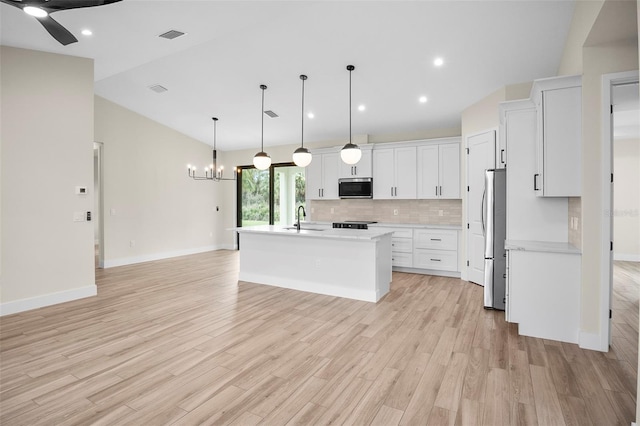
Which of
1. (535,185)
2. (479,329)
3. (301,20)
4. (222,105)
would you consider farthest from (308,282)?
(222,105)

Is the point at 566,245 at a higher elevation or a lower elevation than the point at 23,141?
lower

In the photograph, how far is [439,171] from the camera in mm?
5836

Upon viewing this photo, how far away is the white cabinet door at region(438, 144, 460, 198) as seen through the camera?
569 cm

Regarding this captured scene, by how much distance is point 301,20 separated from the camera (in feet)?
12.2

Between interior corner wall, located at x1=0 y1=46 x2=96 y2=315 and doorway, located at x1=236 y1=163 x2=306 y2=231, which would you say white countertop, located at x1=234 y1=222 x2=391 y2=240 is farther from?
doorway, located at x1=236 y1=163 x2=306 y2=231

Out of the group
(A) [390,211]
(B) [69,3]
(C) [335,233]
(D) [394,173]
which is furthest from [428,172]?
(B) [69,3]

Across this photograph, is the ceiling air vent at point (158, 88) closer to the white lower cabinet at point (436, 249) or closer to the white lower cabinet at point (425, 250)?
the white lower cabinet at point (425, 250)

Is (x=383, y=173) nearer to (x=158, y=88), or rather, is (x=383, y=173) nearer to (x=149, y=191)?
(x=158, y=88)

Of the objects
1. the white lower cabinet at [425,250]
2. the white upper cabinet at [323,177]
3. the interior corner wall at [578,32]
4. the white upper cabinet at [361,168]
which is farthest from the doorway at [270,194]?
the interior corner wall at [578,32]

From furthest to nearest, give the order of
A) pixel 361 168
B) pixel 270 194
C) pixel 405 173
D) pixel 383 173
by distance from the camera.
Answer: pixel 270 194, pixel 361 168, pixel 383 173, pixel 405 173

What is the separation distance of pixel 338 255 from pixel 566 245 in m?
2.53

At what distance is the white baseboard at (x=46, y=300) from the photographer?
3.78 metres

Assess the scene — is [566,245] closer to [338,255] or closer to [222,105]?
[338,255]

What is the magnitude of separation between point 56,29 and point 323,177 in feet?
16.2
